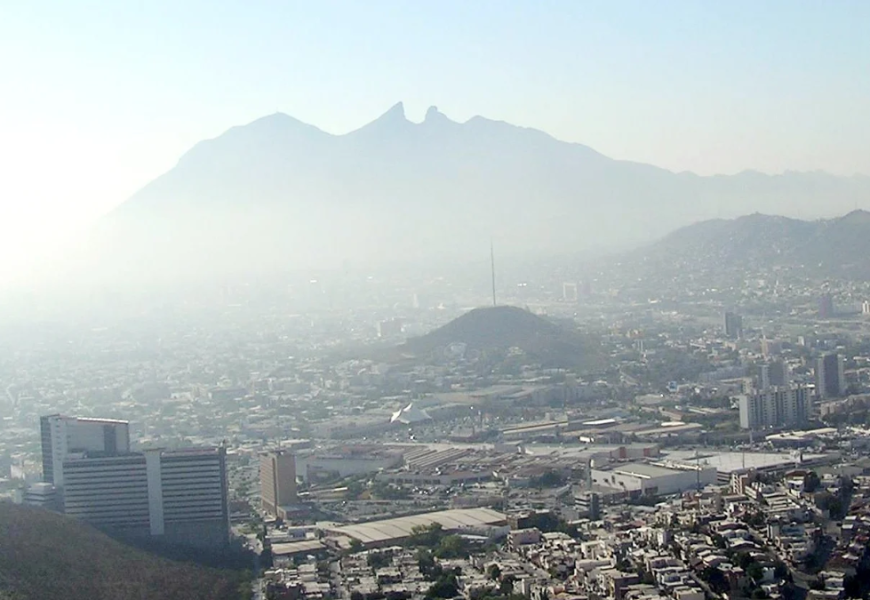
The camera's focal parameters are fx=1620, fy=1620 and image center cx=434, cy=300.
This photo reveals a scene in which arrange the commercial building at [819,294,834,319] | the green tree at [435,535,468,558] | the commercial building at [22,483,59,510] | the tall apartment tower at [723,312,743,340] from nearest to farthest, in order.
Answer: the green tree at [435,535,468,558] → the commercial building at [22,483,59,510] → the tall apartment tower at [723,312,743,340] → the commercial building at [819,294,834,319]

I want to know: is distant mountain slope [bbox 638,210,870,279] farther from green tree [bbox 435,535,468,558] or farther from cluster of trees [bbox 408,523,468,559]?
green tree [bbox 435,535,468,558]

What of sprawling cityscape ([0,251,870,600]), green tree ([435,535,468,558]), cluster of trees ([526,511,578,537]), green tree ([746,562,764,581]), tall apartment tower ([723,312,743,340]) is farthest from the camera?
tall apartment tower ([723,312,743,340])

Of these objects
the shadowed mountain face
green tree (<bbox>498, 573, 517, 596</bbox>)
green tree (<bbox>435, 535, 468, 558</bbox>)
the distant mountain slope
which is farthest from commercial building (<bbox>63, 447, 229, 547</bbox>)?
the shadowed mountain face

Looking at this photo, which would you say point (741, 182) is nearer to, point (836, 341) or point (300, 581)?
point (836, 341)

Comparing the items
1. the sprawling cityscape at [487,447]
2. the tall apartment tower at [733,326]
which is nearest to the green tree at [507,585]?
the sprawling cityscape at [487,447]

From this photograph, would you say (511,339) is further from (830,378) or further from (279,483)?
(279,483)

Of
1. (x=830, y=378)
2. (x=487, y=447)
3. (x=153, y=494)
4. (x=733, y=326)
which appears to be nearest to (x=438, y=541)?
(x=153, y=494)

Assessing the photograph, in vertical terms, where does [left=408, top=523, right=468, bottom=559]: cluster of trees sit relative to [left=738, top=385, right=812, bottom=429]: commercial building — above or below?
below

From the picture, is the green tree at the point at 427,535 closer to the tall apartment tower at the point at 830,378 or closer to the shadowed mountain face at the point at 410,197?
the tall apartment tower at the point at 830,378
